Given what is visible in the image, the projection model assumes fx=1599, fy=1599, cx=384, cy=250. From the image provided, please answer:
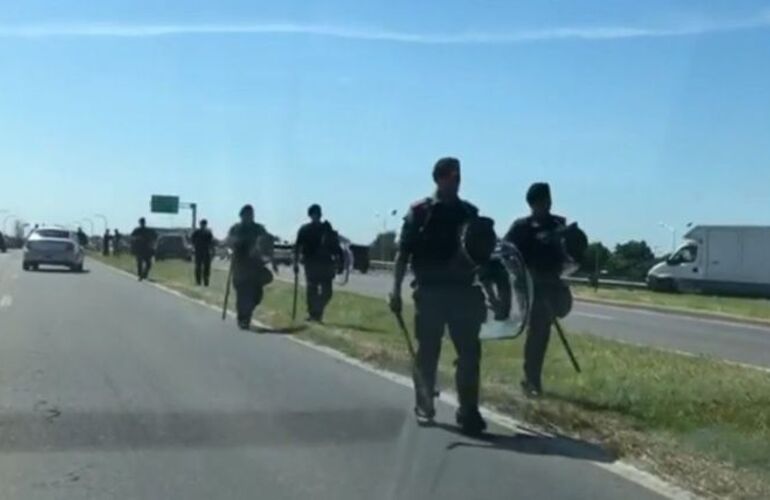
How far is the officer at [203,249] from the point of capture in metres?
41.2

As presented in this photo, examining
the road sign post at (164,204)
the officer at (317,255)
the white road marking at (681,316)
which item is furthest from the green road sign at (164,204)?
the officer at (317,255)

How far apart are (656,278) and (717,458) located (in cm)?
5108

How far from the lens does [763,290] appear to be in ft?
194

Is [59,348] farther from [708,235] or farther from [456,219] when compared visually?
[708,235]

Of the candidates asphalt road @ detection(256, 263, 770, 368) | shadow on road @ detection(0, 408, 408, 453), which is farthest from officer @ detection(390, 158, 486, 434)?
asphalt road @ detection(256, 263, 770, 368)

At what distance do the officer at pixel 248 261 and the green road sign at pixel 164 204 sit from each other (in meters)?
70.1

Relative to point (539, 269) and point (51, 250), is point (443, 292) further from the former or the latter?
point (51, 250)

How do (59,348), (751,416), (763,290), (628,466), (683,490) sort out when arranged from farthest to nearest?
(763,290) < (59,348) < (751,416) < (628,466) < (683,490)

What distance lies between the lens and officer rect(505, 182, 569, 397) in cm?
1466

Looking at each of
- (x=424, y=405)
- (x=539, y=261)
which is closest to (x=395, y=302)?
(x=424, y=405)

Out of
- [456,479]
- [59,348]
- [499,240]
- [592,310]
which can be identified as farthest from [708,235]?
[456,479]

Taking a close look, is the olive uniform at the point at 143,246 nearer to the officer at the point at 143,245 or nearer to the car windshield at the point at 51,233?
the officer at the point at 143,245

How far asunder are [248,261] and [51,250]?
3155cm

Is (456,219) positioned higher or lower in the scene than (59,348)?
higher
